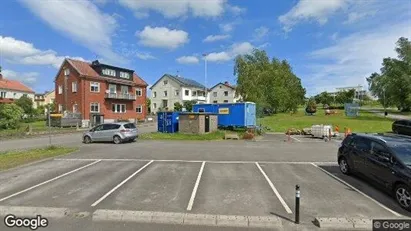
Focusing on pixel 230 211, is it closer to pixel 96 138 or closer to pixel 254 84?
pixel 96 138

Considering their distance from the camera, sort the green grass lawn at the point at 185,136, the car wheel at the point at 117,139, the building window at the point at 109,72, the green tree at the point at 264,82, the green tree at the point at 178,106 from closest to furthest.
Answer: the car wheel at the point at 117,139 < the green grass lawn at the point at 185,136 < the building window at the point at 109,72 < the green tree at the point at 264,82 < the green tree at the point at 178,106

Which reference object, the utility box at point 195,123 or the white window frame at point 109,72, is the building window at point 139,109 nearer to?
the white window frame at point 109,72

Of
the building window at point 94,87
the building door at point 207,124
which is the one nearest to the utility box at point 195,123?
the building door at point 207,124

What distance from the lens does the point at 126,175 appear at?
36.4ft

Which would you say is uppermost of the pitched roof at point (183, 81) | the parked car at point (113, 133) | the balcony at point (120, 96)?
the pitched roof at point (183, 81)

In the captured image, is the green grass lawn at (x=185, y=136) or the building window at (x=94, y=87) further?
the building window at (x=94, y=87)

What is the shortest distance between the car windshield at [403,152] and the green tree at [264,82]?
4737 cm

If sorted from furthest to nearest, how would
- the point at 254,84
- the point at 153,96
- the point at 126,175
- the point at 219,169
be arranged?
the point at 153,96
the point at 254,84
the point at 219,169
the point at 126,175

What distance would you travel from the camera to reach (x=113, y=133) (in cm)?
2255

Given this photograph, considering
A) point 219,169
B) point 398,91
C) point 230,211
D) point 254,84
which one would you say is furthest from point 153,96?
point 230,211

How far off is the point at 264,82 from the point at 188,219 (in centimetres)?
5815

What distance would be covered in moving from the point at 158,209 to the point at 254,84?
5509 centimetres

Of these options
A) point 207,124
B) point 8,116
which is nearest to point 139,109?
point 8,116

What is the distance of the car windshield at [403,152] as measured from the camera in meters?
8.23
